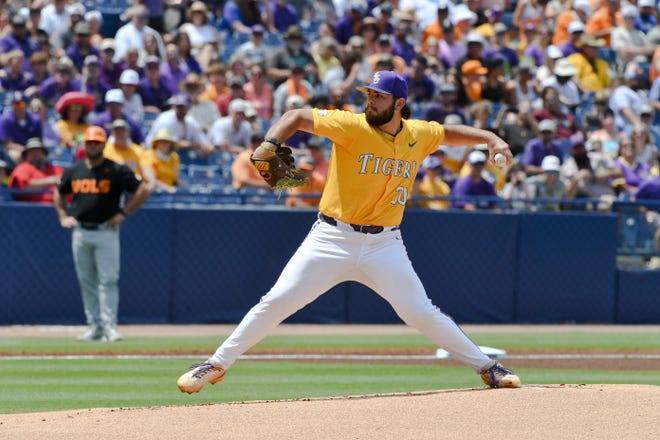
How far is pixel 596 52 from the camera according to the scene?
20.5 m

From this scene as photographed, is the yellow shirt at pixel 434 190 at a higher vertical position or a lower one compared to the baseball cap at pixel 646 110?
lower

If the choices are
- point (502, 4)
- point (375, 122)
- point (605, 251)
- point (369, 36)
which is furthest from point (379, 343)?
point (502, 4)

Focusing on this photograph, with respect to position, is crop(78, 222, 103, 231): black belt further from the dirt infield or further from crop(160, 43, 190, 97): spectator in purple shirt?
the dirt infield

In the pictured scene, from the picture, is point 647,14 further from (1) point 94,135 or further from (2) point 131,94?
Result: (1) point 94,135

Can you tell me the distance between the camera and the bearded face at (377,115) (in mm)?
7773

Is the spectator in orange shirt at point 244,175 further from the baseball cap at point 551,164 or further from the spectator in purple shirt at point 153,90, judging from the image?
the baseball cap at point 551,164

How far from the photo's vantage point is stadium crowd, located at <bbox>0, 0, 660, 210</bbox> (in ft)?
51.6

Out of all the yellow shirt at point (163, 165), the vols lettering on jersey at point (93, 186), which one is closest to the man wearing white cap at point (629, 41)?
the yellow shirt at point (163, 165)

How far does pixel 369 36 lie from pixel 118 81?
437 centimetres

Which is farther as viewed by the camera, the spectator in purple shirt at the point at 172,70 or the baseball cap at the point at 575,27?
the baseball cap at the point at 575,27

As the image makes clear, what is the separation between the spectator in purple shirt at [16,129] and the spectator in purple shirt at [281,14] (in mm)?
5476

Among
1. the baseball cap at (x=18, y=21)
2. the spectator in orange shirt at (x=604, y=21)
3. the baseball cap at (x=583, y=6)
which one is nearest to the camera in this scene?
the baseball cap at (x=18, y=21)

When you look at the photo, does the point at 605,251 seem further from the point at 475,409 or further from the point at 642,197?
the point at 475,409

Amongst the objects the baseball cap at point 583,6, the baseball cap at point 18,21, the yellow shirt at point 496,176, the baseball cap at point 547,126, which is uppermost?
the baseball cap at point 583,6
